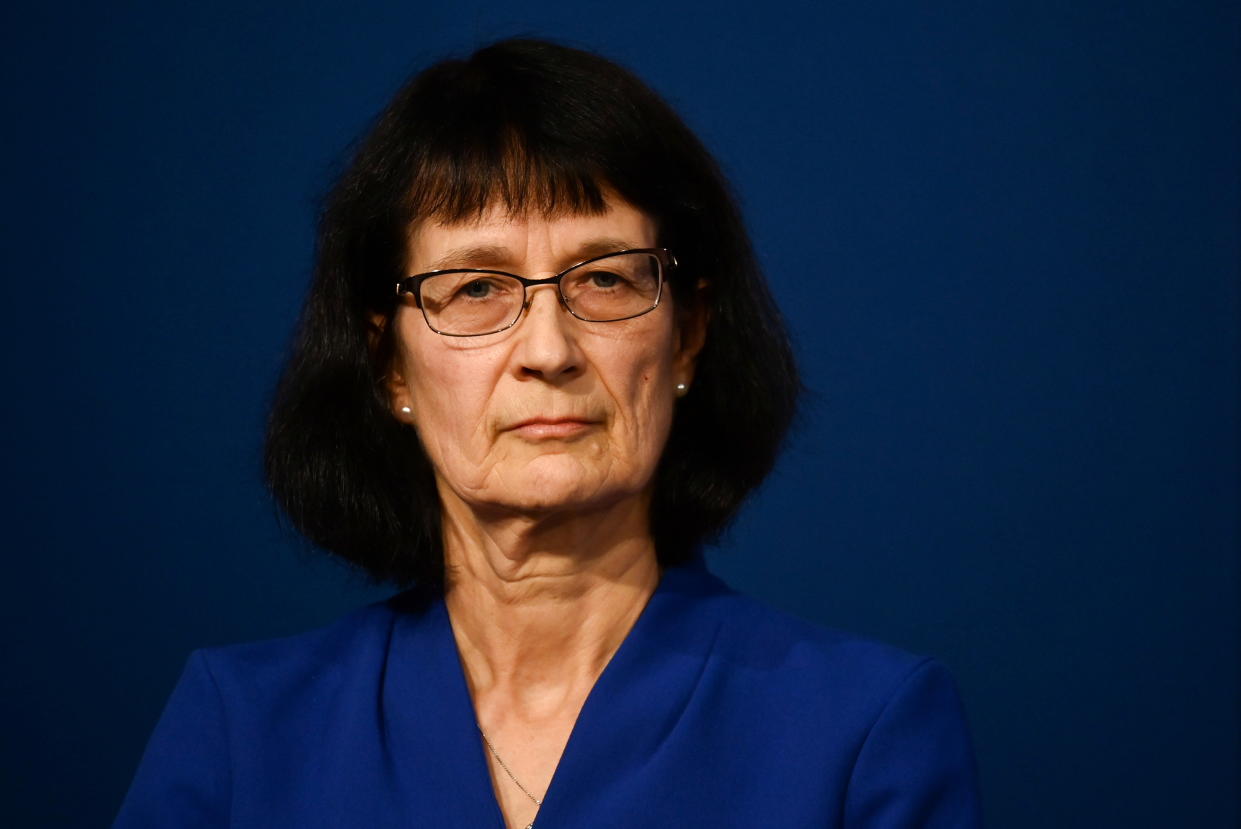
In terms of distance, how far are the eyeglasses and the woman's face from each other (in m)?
0.01

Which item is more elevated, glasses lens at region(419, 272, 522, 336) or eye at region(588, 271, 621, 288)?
eye at region(588, 271, 621, 288)

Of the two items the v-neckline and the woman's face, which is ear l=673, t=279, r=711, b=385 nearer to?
the woman's face

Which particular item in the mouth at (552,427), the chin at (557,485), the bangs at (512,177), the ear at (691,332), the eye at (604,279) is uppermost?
the bangs at (512,177)

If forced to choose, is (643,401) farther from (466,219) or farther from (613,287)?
(466,219)

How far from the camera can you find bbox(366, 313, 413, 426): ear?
2051 millimetres

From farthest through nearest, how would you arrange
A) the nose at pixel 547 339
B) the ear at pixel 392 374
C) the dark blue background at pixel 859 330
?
the dark blue background at pixel 859 330 → the ear at pixel 392 374 → the nose at pixel 547 339

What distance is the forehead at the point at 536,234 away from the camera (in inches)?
72.4

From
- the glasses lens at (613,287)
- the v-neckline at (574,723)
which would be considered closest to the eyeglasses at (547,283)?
the glasses lens at (613,287)

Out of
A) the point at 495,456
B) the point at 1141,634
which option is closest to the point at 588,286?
the point at 495,456

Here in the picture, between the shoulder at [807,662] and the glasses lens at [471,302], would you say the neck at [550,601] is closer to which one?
the shoulder at [807,662]

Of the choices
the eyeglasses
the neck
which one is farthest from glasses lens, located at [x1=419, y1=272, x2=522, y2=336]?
the neck

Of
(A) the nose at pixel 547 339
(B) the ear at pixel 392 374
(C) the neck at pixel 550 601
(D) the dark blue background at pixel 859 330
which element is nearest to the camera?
(A) the nose at pixel 547 339

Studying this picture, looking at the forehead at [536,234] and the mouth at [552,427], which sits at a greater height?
the forehead at [536,234]

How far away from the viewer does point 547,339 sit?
181cm
